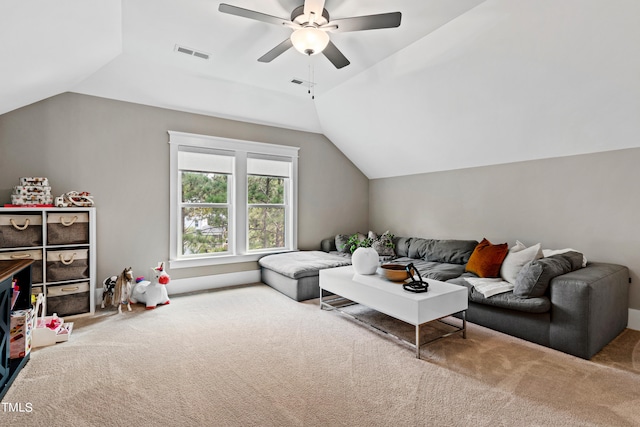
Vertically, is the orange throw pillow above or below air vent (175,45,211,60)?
below

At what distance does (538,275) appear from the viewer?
271 centimetres

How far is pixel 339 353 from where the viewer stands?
8.59 ft

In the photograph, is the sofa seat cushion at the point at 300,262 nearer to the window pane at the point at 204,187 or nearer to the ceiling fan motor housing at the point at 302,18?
the window pane at the point at 204,187

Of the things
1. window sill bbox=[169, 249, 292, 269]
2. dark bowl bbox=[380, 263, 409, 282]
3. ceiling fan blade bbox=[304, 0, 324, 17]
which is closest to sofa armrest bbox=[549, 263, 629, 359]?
dark bowl bbox=[380, 263, 409, 282]

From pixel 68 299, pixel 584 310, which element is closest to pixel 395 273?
pixel 584 310

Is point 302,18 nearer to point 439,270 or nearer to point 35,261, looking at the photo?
point 439,270

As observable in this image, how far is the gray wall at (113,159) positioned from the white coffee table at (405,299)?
7.58 ft

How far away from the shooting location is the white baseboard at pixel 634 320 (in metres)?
3.09

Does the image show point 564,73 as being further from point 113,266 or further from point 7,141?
point 7,141

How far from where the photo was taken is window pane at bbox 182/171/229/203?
4.52 metres

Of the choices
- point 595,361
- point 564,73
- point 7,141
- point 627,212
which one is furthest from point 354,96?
point 7,141

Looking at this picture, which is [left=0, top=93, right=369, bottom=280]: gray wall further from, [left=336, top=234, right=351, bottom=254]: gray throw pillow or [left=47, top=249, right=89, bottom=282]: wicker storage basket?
[left=336, top=234, right=351, bottom=254]: gray throw pillow

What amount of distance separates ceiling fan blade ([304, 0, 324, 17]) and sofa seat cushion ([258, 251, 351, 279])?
2.88 metres

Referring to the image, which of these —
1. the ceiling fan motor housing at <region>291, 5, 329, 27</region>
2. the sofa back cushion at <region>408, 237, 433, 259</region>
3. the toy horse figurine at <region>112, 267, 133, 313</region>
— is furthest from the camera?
the sofa back cushion at <region>408, 237, 433, 259</region>
